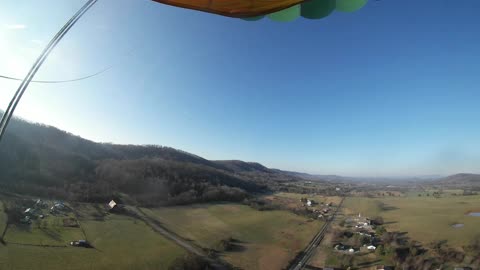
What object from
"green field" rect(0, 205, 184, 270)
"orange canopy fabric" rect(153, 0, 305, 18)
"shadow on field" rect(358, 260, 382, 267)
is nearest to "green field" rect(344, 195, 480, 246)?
"shadow on field" rect(358, 260, 382, 267)

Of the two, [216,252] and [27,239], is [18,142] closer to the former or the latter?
[27,239]

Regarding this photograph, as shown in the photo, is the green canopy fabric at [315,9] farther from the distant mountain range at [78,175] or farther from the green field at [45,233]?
the distant mountain range at [78,175]

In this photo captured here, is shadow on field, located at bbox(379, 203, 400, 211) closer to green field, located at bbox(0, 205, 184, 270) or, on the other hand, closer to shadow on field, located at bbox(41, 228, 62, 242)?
green field, located at bbox(0, 205, 184, 270)

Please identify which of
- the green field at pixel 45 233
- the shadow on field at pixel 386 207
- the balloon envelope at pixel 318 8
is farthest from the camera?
the shadow on field at pixel 386 207

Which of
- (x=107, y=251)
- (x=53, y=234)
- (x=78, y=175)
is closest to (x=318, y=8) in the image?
(x=107, y=251)

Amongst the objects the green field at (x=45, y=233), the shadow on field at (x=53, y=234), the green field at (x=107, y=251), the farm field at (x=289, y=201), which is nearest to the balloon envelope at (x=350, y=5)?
the green field at (x=107, y=251)

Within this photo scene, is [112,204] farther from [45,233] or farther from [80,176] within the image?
[80,176]

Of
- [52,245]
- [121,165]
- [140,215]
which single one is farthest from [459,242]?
[121,165]
